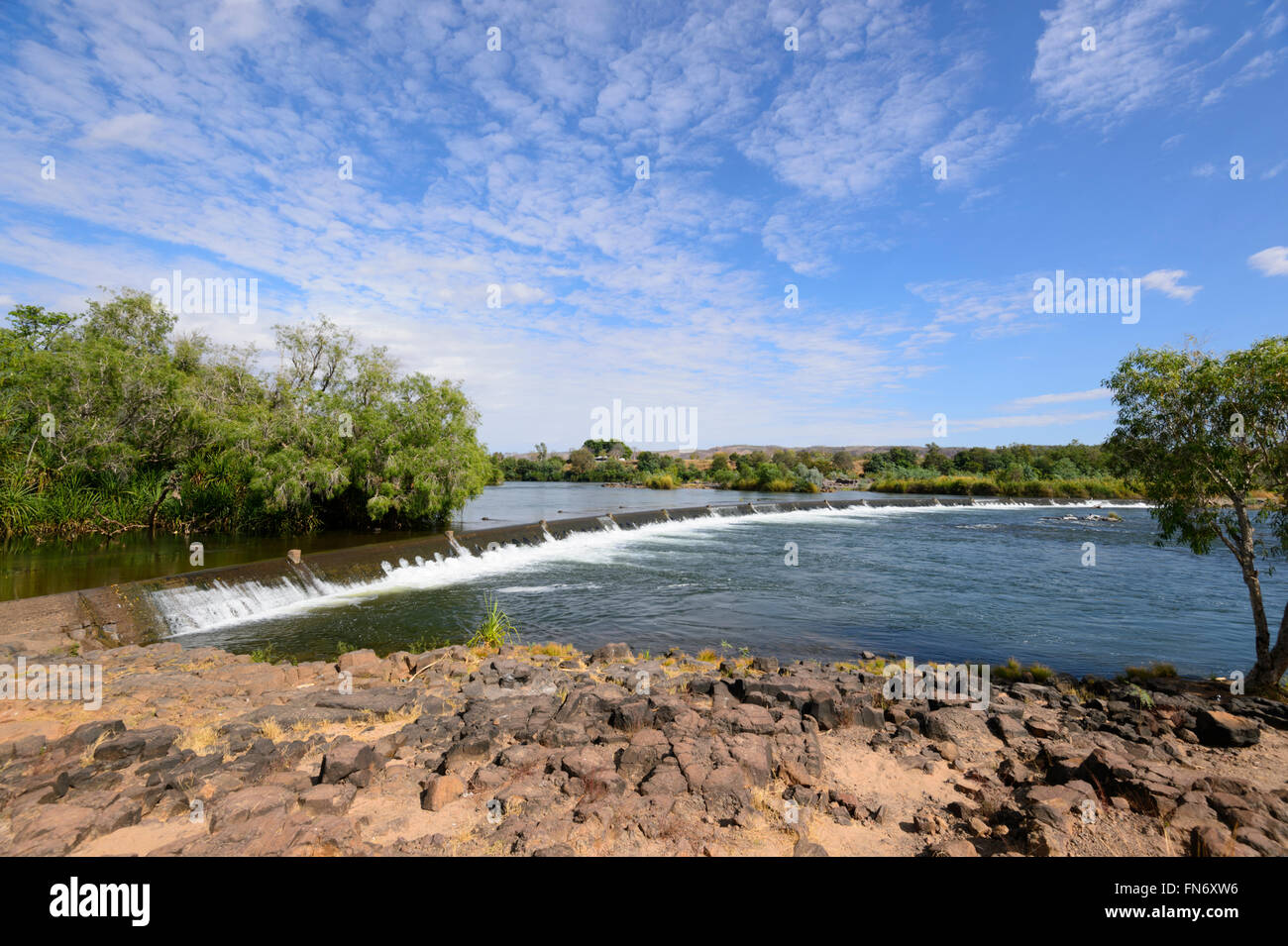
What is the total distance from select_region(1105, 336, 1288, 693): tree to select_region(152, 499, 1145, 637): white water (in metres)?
12.9

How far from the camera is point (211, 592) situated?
455 inches

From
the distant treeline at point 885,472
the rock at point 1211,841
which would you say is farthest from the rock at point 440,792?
the distant treeline at point 885,472

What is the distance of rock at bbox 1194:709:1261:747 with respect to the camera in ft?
18.5

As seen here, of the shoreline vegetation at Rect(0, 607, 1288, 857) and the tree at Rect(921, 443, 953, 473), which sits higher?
the tree at Rect(921, 443, 953, 473)

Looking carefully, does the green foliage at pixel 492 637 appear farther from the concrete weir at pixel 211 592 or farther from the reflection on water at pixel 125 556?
the reflection on water at pixel 125 556

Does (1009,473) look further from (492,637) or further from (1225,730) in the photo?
(492,637)

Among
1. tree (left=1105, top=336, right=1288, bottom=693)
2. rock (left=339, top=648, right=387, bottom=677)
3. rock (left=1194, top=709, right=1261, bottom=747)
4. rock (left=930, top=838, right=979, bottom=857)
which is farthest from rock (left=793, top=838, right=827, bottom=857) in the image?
tree (left=1105, top=336, right=1288, bottom=693)

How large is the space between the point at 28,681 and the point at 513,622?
275 inches

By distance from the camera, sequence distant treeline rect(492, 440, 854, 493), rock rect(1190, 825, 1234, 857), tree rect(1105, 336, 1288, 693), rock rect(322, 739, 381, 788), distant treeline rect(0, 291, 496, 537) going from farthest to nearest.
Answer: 1. distant treeline rect(492, 440, 854, 493)
2. distant treeline rect(0, 291, 496, 537)
3. tree rect(1105, 336, 1288, 693)
4. rock rect(322, 739, 381, 788)
5. rock rect(1190, 825, 1234, 857)

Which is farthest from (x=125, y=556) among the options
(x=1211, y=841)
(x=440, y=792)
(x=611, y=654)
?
(x=1211, y=841)

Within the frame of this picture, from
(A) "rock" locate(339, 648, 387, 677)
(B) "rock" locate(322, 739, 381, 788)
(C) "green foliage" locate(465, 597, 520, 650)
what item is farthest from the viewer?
(C) "green foliage" locate(465, 597, 520, 650)

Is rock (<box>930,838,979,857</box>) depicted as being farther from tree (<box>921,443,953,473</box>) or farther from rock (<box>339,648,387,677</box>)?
tree (<box>921,443,953,473</box>)

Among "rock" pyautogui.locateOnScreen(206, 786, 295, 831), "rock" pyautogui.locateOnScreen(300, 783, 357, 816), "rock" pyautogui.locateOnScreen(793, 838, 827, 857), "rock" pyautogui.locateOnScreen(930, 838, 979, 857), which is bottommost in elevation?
"rock" pyautogui.locateOnScreen(930, 838, 979, 857)
